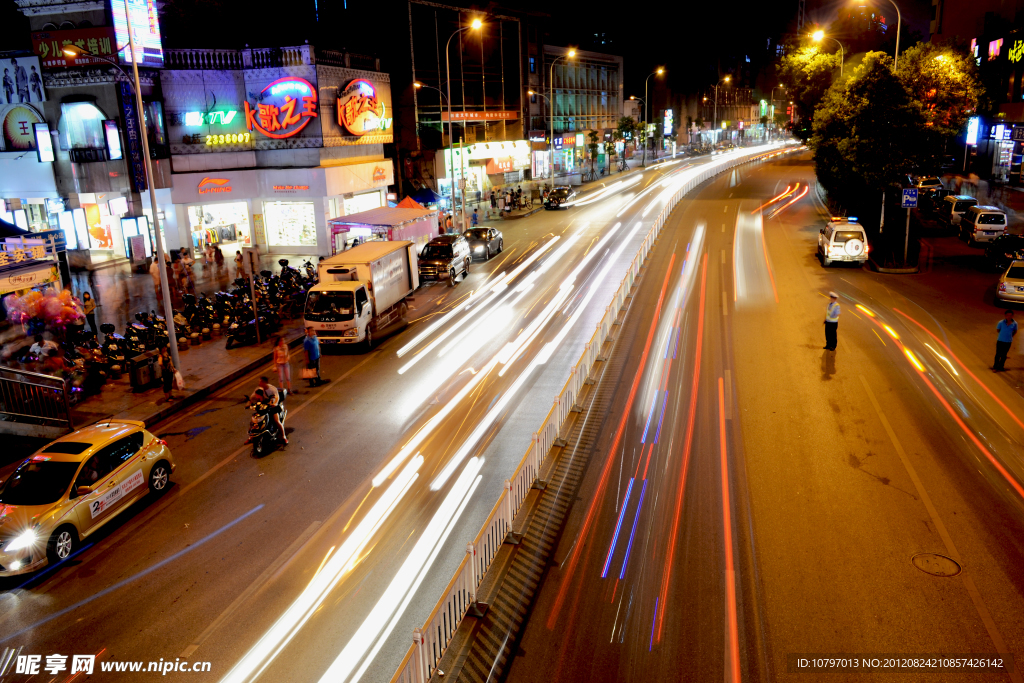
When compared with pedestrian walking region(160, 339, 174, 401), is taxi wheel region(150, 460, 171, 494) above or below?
below

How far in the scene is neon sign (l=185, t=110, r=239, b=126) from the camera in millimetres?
34375

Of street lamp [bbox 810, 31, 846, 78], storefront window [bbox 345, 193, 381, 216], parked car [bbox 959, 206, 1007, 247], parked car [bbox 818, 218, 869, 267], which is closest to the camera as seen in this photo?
parked car [bbox 818, 218, 869, 267]

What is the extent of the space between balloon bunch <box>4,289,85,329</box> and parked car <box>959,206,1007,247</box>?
37291mm

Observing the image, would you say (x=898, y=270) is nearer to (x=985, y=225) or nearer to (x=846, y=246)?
(x=846, y=246)

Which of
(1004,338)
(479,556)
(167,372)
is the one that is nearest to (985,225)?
(1004,338)

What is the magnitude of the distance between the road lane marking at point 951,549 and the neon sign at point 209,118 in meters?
32.9

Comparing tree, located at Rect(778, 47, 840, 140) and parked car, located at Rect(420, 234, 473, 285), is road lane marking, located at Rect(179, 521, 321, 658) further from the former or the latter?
tree, located at Rect(778, 47, 840, 140)

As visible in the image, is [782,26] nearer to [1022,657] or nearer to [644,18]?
[644,18]

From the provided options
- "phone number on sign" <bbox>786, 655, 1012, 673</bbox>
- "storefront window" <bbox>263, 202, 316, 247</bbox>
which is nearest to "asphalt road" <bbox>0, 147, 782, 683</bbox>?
"phone number on sign" <bbox>786, 655, 1012, 673</bbox>

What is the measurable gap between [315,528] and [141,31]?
30.2 metres

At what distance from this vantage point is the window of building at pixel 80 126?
32.0m

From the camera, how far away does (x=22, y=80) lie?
32250 millimetres

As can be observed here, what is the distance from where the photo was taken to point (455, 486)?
12.2 metres

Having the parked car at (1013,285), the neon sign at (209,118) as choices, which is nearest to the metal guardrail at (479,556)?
the parked car at (1013,285)
